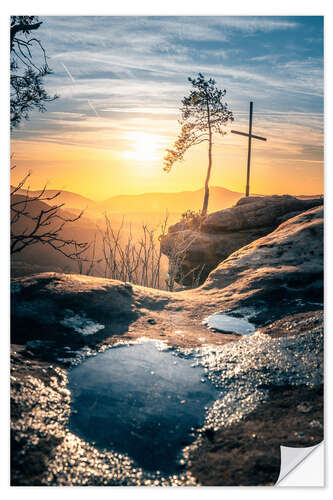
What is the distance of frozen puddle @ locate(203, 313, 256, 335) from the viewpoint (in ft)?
7.64

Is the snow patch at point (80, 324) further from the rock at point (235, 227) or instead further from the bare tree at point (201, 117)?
the rock at point (235, 227)

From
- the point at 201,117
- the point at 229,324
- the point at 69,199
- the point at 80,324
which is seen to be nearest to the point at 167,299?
the point at 229,324

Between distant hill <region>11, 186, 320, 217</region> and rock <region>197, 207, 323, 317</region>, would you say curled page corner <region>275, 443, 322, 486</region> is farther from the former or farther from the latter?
distant hill <region>11, 186, 320, 217</region>

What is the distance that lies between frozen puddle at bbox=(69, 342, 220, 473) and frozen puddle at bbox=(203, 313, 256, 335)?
1.34ft

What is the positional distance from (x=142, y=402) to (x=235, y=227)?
492 cm

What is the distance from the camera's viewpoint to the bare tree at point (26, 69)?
265 centimetres

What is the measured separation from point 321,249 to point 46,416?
2159mm

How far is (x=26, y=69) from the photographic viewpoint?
2.74 meters

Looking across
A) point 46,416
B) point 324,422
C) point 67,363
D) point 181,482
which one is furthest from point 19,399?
point 324,422

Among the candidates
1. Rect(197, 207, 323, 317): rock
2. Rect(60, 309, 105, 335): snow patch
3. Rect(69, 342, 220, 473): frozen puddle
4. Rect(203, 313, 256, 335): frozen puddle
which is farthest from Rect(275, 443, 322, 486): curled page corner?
Rect(60, 309, 105, 335): snow patch

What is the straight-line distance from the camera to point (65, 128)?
2961mm

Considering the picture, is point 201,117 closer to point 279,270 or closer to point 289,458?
point 279,270

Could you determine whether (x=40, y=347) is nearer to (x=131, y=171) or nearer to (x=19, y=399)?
(x=19, y=399)
